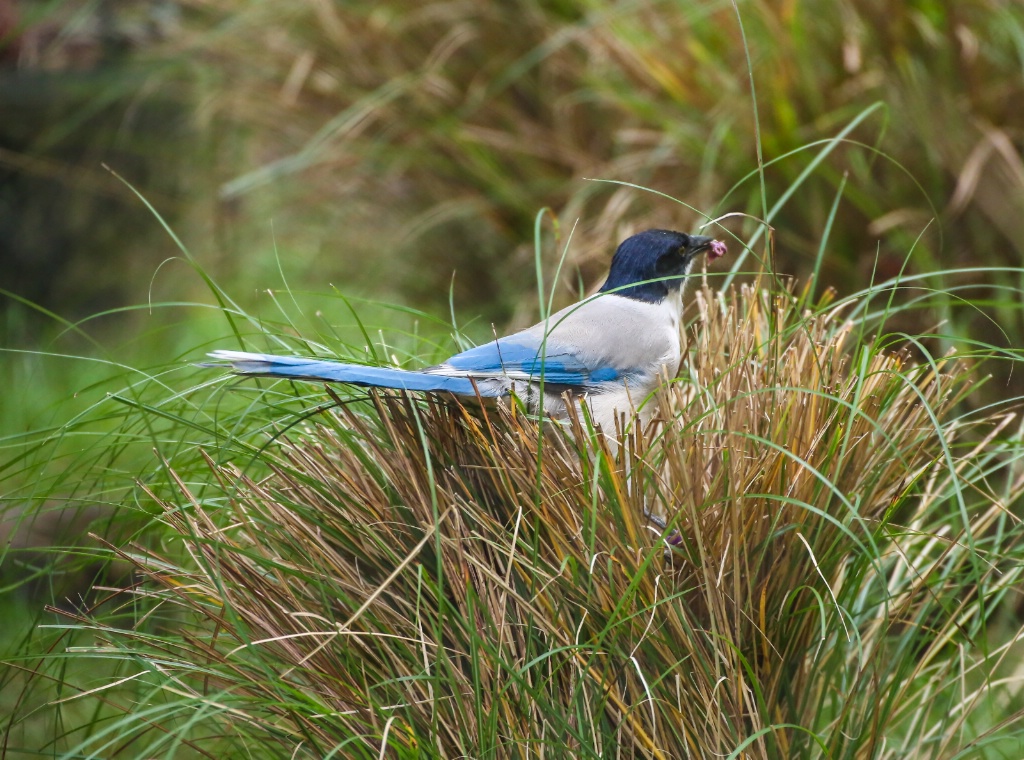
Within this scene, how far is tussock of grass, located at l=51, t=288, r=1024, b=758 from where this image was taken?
1348 millimetres

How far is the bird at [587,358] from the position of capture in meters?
1.51

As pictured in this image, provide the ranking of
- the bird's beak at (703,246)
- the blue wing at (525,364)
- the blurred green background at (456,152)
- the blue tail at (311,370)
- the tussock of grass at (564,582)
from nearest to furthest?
the tussock of grass at (564,582), the blue tail at (311,370), the blue wing at (525,364), the bird's beak at (703,246), the blurred green background at (456,152)

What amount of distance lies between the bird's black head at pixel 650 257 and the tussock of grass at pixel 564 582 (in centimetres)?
59

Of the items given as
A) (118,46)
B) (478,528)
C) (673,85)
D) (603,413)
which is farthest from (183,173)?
(478,528)

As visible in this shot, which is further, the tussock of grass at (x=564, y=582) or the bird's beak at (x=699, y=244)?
the bird's beak at (x=699, y=244)

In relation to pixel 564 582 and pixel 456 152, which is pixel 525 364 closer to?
pixel 564 582

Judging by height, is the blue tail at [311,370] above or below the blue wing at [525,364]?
above

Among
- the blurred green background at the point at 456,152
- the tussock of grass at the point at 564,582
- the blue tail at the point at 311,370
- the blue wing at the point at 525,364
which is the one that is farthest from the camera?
the blurred green background at the point at 456,152

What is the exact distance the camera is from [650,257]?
2164mm

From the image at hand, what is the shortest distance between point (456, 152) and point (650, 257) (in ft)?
5.10

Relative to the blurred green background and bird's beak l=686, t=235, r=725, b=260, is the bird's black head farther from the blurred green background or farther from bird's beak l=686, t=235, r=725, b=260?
the blurred green background

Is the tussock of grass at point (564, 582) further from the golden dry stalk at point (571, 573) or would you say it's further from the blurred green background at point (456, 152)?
the blurred green background at point (456, 152)

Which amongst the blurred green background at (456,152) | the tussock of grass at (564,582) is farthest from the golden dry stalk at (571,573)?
the blurred green background at (456,152)

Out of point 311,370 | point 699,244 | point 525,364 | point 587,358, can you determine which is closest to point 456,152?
point 699,244
